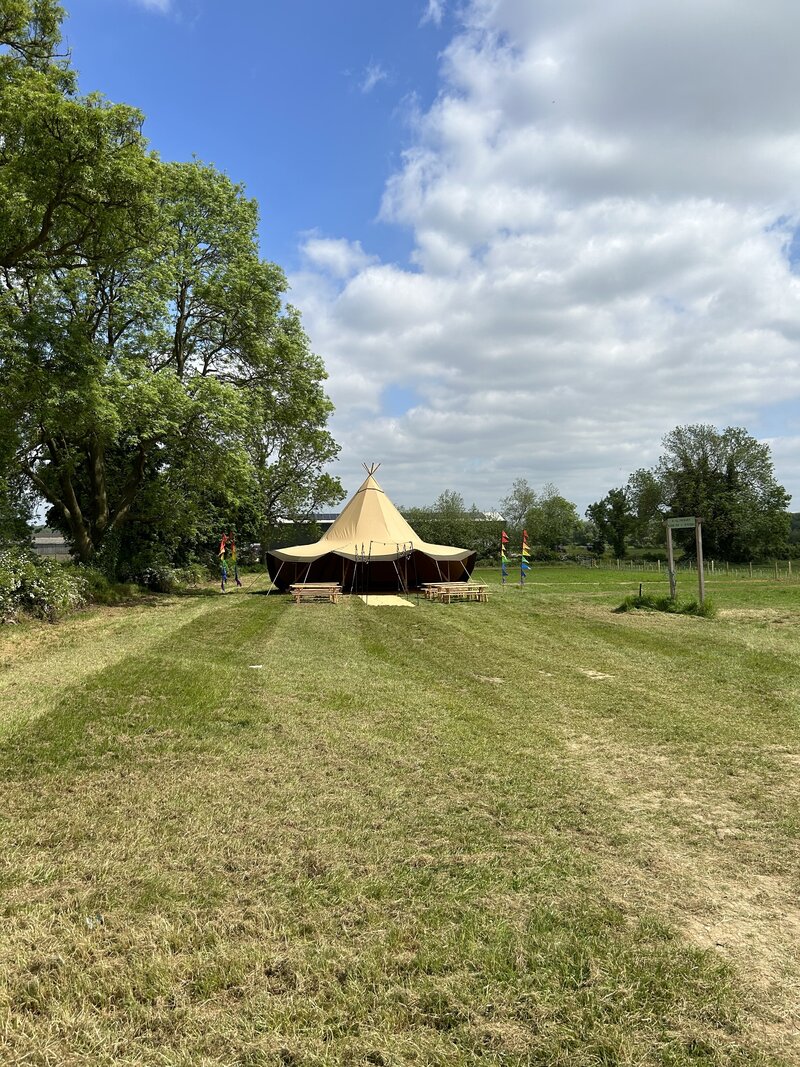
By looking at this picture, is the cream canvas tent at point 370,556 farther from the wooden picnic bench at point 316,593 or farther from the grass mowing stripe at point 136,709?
the grass mowing stripe at point 136,709

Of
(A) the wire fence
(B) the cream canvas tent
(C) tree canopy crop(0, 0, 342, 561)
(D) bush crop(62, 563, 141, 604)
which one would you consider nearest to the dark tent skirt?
(B) the cream canvas tent

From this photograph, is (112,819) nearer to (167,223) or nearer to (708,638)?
(708,638)

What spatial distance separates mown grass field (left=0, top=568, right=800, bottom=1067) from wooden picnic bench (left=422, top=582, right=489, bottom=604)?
11642mm

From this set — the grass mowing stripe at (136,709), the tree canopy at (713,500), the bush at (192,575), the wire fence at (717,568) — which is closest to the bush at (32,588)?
the grass mowing stripe at (136,709)

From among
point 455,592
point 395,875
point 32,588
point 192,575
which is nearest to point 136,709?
point 395,875

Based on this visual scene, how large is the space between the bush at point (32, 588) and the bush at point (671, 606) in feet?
41.2

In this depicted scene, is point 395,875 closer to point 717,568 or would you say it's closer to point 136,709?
point 136,709

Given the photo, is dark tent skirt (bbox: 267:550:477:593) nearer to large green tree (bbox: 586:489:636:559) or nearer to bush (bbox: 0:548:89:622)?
bush (bbox: 0:548:89:622)

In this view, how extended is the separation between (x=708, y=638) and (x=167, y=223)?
622 inches

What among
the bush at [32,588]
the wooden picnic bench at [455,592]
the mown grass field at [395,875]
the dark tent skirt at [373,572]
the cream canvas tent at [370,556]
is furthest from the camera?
the dark tent skirt at [373,572]

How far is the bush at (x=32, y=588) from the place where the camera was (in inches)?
452

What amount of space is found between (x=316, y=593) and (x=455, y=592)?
4.05 metres

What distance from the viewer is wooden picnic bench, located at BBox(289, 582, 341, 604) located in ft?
59.9

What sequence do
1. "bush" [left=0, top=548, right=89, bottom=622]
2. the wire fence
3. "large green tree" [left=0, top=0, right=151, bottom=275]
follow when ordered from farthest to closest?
the wire fence → "bush" [left=0, top=548, right=89, bottom=622] → "large green tree" [left=0, top=0, right=151, bottom=275]
